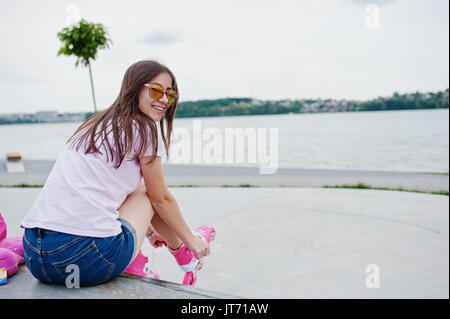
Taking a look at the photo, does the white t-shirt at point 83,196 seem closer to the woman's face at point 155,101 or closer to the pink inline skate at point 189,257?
the woman's face at point 155,101

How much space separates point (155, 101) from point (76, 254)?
0.76m

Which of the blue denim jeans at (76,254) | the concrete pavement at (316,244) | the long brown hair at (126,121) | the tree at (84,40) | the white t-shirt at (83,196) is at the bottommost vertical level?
the concrete pavement at (316,244)

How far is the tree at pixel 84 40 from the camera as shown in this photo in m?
8.54

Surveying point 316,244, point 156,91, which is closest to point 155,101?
point 156,91

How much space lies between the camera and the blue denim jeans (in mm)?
1639

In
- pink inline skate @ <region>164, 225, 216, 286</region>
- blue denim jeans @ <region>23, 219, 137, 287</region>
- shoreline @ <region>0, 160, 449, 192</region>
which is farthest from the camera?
shoreline @ <region>0, 160, 449, 192</region>

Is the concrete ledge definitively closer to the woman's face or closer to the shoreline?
the woman's face

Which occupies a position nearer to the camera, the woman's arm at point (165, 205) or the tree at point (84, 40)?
the woman's arm at point (165, 205)

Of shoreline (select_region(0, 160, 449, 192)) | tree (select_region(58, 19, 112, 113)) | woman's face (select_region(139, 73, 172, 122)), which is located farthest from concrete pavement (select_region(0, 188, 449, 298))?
tree (select_region(58, 19, 112, 113))

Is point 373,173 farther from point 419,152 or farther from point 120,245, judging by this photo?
point 419,152

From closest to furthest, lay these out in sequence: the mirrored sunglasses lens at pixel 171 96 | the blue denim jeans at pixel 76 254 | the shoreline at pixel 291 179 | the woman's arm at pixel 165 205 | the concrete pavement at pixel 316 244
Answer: the blue denim jeans at pixel 76 254 → the woman's arm at pixel 165 205 → the mirrored sunglasses lens at pixel 171 96 → the concrete pavement at pixel 316 244 → the shoreline at pixel 291 179

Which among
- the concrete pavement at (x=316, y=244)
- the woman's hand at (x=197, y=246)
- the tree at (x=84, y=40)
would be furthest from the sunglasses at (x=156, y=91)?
the tree at (x=84, y=40)
